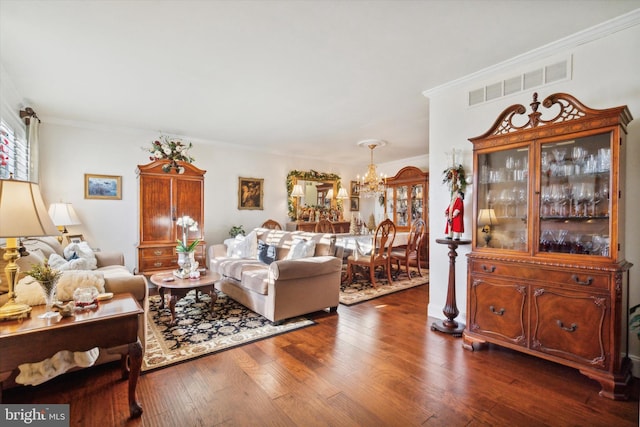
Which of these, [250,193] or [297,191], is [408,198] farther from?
[250,193]

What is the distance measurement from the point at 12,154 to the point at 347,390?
460cm

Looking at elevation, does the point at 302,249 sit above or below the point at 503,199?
below

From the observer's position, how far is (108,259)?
3889 mm

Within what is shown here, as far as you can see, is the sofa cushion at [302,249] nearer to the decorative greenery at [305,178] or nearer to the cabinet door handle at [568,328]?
the cabinet door handle at [568,328]

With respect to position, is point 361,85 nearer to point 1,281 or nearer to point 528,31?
point 528,31

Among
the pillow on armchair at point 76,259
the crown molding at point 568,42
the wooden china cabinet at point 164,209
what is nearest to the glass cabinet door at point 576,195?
the crown molding at point 568,42

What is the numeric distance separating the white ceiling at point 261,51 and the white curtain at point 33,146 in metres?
0.24

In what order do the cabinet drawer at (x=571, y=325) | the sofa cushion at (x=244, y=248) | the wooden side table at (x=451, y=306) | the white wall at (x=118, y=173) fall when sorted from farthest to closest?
the sofa cushion at (x=244, y=248) → the white wall at (x=118, y=173) → the wooden side table at (x=451, y=306) → the cabinet drawer at (x=571, y=325)

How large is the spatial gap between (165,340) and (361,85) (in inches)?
129

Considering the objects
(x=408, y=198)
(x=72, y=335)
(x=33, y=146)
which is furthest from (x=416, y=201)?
(x=33, y=146)

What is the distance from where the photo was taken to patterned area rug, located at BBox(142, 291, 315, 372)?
2529mm

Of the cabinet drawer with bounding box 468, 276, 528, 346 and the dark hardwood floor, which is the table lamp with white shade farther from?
the cabinet drawer with bounding box 468, 276, 528, 346

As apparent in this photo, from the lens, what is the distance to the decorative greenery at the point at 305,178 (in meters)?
6.88

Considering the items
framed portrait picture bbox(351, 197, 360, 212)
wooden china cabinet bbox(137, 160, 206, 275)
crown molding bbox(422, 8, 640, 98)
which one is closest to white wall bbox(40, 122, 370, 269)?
wooden china cabinet bbox(137, 160, 206, 275)
